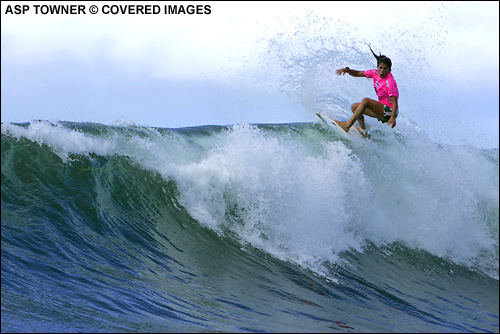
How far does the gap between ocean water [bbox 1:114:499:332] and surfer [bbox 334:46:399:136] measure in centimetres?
102

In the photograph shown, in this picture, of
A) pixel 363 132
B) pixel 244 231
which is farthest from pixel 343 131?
pixel 244 231

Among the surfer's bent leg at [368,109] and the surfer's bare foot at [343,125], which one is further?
the surfer's bare foot at [343,125]

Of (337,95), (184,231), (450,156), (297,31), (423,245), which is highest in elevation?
(297,31)

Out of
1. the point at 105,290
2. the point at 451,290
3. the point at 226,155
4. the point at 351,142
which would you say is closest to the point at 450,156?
the point at 351,142

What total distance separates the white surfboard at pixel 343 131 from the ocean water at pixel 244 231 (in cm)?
21

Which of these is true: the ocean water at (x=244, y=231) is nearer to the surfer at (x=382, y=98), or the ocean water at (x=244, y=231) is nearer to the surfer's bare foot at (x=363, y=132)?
the surfer's bare foot at (x=363, y=132)

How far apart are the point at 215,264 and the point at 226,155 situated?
222 centimetres

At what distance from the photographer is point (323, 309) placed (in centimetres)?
548

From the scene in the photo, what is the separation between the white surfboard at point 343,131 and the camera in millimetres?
9734

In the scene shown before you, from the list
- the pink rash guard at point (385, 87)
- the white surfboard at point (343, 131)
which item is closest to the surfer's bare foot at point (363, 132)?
the white surfboard at point (343, 131)

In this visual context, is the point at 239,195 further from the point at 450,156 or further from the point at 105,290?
the point at 450,156

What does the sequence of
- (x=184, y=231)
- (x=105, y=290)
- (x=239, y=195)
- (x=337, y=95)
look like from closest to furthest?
(x=105, y=290) → (x=184, y=231) → (x=239, y=195) → (x=337, y=95)

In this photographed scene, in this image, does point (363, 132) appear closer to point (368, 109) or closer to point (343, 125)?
point (343, 125)

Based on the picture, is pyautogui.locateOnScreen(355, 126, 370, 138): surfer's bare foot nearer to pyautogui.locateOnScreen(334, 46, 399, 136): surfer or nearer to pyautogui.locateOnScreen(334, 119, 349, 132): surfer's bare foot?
pyautogui.locateOnScreen(334, 119, 349, 132): surfer's bare foot
